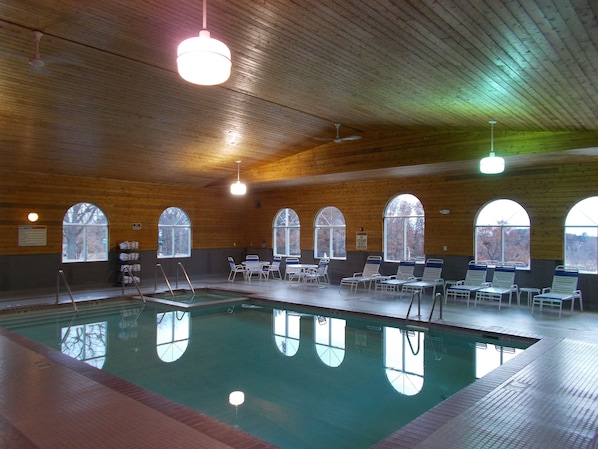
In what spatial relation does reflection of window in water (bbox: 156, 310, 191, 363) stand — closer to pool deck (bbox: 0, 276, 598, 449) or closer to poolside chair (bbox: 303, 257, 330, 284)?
pool deck (bbox: 0, 276, 598, 449)

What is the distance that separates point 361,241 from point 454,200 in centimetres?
270

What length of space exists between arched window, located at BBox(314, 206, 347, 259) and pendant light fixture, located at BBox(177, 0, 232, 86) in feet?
31.5

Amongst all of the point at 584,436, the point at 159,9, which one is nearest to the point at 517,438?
the point at 584,436

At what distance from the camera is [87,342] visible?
673cm

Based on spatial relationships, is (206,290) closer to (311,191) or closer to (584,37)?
(311,191)

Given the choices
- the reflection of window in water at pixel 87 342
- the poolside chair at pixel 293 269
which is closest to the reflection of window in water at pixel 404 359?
the reflection of window in water at pixel 87 342

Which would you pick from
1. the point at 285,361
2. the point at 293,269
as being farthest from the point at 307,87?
the point at 293,269

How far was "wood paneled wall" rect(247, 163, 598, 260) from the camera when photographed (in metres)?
8.94

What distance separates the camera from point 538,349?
549 centimetres

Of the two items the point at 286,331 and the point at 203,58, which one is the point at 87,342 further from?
the point at 203,58

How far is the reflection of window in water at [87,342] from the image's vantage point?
234 inches

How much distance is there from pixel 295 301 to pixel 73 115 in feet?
17.0

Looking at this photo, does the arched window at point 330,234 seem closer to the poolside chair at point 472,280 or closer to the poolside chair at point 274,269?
the poolside chair at point 274,269

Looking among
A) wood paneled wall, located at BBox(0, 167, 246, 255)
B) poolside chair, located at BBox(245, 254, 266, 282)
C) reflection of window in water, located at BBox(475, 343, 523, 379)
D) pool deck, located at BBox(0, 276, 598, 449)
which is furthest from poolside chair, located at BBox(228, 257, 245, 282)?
reflection of window in water, located at BBox(475, 343, 523, 379)
